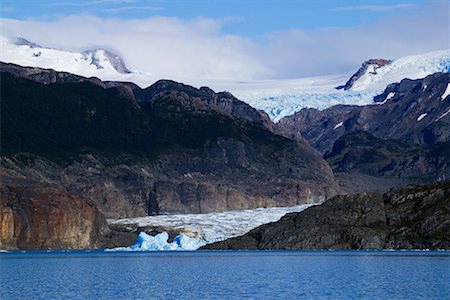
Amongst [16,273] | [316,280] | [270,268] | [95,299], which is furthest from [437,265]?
[95,299]

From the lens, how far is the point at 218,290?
12719 centimetres

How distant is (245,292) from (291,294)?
6.51m

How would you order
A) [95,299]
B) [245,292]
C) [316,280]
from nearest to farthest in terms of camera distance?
[95,299] < [245,292] < [316,280]

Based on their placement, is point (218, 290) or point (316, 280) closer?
point (218, 290)

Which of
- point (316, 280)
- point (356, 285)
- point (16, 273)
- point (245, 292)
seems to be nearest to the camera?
point (245, 292)

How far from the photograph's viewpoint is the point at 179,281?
145750 mm

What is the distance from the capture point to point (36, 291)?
12731 cm

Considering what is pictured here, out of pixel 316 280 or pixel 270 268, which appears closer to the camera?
pixel 316 280

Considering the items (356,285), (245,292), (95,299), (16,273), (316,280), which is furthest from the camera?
(16,273)

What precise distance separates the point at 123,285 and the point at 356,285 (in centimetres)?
2858

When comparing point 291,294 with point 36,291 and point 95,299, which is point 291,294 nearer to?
point 95,299

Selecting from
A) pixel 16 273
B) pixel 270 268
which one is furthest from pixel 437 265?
pixel 16 273

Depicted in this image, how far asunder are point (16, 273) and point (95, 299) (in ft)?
203

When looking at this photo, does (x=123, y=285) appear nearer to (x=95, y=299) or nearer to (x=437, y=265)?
(x=95, y=299)
